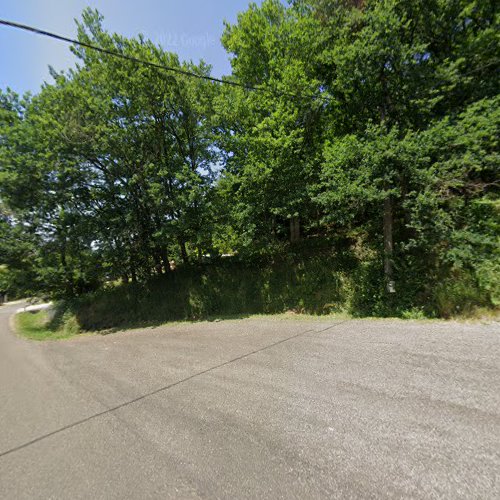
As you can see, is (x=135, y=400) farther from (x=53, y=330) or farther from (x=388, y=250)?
(x=53, y=330)

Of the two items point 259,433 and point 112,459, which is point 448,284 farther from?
point 112,459

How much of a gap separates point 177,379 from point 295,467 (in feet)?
9.26

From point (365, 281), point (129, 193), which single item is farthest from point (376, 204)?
point (129, 193)

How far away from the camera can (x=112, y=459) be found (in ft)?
8.70

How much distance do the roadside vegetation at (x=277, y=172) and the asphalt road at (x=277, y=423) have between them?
9.45 ft

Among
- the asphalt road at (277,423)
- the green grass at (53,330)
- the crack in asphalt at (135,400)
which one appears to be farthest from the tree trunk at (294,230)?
the green grass at (53,330)

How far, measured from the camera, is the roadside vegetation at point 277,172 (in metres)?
6.56

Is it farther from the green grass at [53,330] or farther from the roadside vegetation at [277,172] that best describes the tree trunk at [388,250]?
the green grass at [53,330]

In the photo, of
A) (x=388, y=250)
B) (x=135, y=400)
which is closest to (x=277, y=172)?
(x=388, y=250)

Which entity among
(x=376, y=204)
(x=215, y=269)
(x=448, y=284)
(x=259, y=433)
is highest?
(x=376, y=204)

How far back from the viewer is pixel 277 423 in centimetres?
291

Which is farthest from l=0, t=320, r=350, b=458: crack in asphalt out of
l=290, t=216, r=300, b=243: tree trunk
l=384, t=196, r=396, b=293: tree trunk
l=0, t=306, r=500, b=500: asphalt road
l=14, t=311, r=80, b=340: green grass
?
l=14, t=311, r=80, b=340: green grass

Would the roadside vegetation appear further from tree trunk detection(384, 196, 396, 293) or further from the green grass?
the green grass

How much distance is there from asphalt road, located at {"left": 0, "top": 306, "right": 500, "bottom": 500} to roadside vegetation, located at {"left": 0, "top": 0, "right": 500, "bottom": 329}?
2.88 metres
